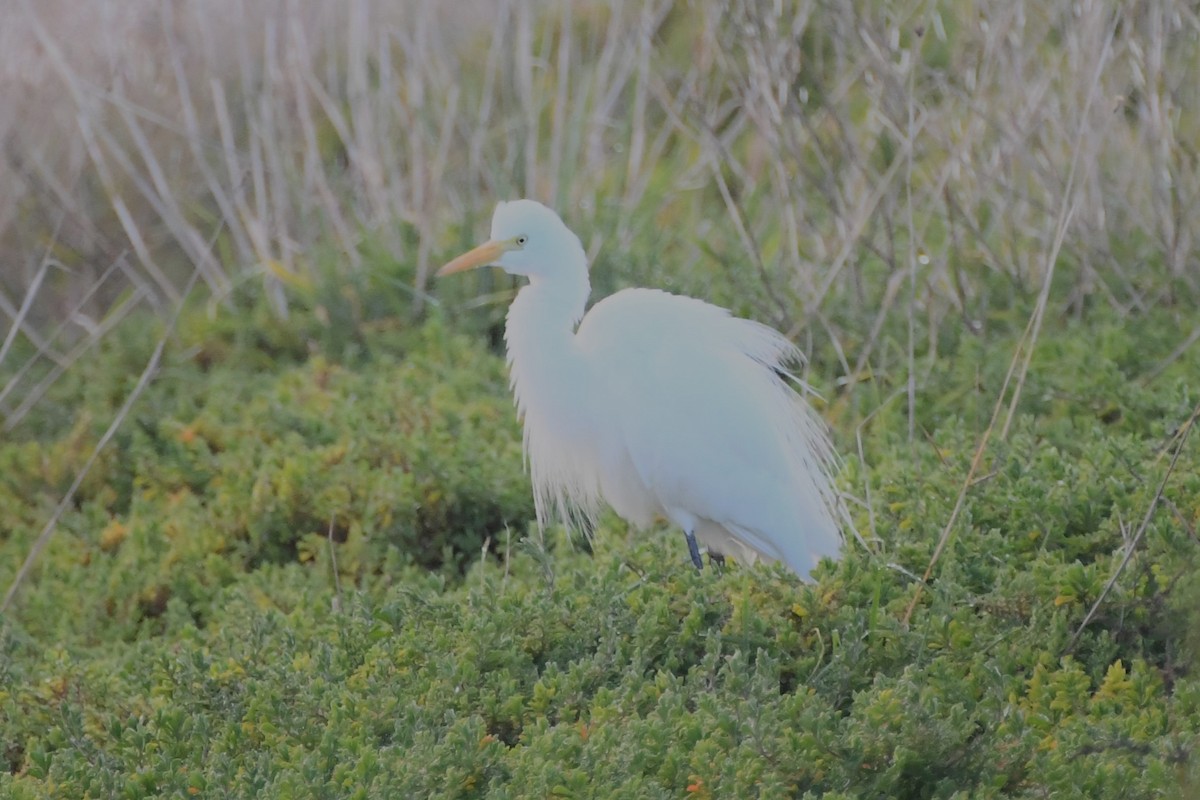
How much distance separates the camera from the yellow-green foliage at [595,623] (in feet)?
6.91

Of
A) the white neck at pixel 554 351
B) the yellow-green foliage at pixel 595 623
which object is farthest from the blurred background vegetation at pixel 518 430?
the white neck at pixel 554 351

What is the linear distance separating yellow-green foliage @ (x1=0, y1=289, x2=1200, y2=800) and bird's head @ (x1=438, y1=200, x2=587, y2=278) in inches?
21.8

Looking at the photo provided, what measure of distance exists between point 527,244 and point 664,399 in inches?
16.5

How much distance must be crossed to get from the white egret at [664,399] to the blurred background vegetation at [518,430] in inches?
6.3

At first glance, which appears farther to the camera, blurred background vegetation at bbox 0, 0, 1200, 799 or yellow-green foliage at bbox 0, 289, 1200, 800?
blurred background vegetation at bbox 0, 0, 1200, 799

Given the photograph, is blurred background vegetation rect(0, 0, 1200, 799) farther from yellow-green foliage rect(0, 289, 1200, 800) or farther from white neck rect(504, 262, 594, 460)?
white neck rect(504, 262, 594, 460)

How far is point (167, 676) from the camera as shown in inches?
108

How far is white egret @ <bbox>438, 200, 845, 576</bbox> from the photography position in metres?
3.08

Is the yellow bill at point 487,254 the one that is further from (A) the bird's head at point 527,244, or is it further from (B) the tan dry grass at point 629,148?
(B) the tan dry grass at point 629,148

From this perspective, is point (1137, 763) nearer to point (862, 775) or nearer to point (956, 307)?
point (862, 775)

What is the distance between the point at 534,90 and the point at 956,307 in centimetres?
231

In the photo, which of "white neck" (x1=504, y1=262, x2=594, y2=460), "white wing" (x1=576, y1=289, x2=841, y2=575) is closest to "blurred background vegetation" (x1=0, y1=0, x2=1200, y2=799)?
"white wing" (x1=576, y1=289, x2=841, y2=575)

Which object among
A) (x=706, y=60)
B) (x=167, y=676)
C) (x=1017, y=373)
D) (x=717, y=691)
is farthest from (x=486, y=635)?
(x=706, y=60)

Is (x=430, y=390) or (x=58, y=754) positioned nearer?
(x=58, y=754)
